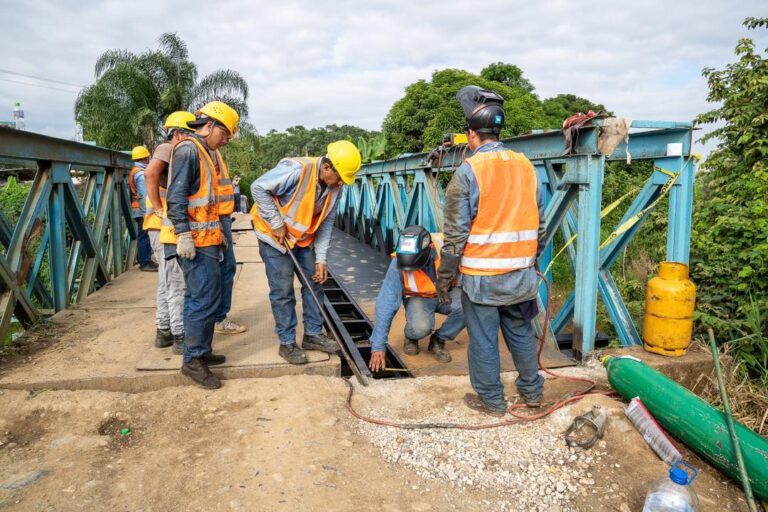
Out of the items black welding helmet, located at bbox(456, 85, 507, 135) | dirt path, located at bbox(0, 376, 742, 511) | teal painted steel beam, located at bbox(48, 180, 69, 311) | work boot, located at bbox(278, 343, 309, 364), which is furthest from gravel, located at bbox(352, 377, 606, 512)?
teal painted steel beam, located at bbox(48, 180, 69, 311)

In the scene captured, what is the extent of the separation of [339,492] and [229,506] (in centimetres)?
47

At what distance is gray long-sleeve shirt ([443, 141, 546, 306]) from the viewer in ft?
9.75

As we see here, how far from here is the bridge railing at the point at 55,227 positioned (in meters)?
3.99

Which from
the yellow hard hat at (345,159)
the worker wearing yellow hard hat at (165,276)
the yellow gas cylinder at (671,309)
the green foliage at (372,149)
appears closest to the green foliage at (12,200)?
the green foliage at (372,149)

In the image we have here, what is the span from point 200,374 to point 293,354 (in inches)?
24.2

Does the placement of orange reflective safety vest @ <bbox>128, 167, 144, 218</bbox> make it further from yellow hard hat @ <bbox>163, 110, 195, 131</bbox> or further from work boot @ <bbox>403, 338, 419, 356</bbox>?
work boot @ <bbox>403, 338, 419, 356</bbox>

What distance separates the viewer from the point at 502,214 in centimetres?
296

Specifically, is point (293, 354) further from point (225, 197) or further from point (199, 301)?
point (225, 197)

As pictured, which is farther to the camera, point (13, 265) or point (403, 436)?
point (13, 265)

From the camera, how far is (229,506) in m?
2.32

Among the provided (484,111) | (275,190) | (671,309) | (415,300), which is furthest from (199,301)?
(671,309)

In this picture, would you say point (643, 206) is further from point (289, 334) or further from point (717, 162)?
point (717, 162)

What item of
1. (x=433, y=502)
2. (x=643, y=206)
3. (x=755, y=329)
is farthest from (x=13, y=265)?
(x=755, y=329)

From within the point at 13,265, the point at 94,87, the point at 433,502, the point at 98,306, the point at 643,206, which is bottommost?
the point at 433,502
